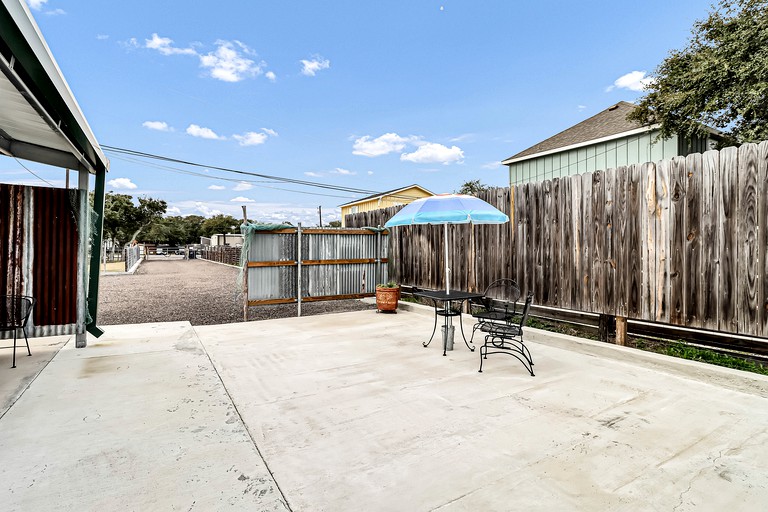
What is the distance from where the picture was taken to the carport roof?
1.97m

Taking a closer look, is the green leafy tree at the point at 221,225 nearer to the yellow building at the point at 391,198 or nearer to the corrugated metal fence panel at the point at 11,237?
the yellow building at the point at 391,198

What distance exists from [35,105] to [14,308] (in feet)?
9.60

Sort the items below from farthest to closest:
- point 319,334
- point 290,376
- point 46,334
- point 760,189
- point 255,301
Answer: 1. point 255,301
2. point 319,334
3. point 46,334
4. point 290,376
5. point 760,189

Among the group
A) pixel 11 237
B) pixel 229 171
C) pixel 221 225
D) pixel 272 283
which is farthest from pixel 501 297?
pixel 221 225

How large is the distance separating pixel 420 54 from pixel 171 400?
1412 centimetres

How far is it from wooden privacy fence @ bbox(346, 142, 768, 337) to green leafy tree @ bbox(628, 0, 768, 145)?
8.91m

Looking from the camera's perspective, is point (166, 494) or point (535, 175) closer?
point (166, 494)

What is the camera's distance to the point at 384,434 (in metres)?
2.51

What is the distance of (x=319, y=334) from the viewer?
5.58 m

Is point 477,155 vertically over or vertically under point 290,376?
over

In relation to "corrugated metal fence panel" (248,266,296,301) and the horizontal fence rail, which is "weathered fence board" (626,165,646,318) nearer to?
the horizontal fence rail

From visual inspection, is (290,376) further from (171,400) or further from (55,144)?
(55,144)

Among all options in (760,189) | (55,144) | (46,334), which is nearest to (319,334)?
(46,334)

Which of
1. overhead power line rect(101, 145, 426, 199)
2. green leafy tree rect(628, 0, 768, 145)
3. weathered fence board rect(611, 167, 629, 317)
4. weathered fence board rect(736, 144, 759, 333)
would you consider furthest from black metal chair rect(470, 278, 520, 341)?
overhead power line rect(101, 145, 426, 199)
